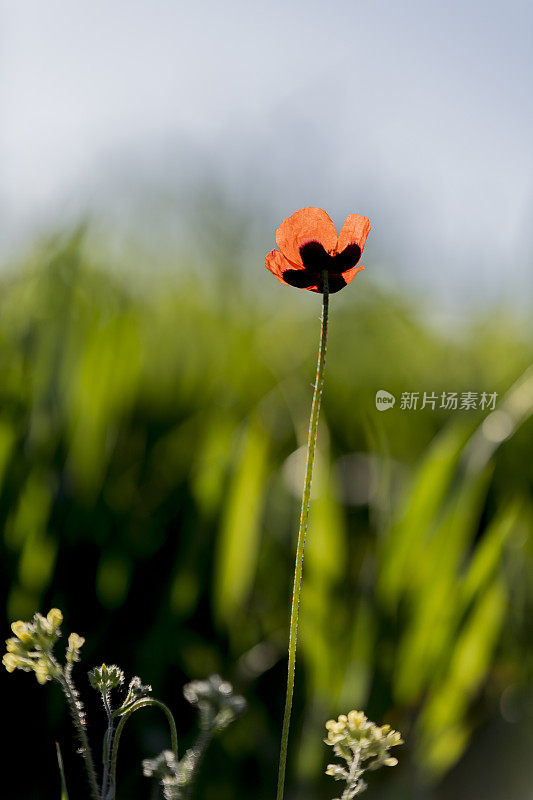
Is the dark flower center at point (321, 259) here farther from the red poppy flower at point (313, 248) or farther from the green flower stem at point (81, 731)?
the green flower stem at point (81, 731)

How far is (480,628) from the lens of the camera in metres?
0.70

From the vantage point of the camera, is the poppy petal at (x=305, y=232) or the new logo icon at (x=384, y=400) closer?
the poppy petal at (x=305, y=232)

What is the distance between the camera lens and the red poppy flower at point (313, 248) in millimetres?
312

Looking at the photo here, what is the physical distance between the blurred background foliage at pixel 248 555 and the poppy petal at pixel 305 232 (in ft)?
1.39

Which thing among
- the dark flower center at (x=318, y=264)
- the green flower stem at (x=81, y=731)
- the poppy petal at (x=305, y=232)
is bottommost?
the green flower stem at (x=81, y=731)

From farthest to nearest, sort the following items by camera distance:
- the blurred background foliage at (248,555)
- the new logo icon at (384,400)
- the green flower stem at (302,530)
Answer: the new logo icon at (384,400) → the blurred background foliage at (248,555) → the green flower stem at (302,530)

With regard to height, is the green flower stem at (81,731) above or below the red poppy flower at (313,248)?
below

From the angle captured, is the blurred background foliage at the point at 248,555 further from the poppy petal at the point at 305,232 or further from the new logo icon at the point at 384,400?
the poppy petal at the point at 305,232

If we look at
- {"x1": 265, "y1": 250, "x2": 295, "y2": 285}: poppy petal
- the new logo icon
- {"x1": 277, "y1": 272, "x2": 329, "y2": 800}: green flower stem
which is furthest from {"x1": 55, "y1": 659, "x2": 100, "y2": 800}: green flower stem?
the new logo icon

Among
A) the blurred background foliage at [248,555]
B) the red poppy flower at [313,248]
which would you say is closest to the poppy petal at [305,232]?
the red poppy flower at [313,248]

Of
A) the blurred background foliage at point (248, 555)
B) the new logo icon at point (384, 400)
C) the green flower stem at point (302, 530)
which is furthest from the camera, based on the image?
the new logo icon at point (384, 400)

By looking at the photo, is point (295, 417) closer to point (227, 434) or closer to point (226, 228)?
point (227, 434)

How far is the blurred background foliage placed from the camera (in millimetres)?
675

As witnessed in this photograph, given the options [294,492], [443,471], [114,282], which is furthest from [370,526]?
[114,282]
